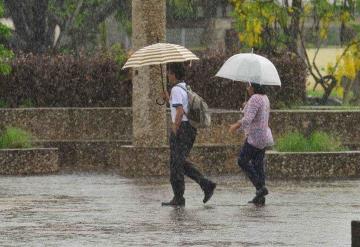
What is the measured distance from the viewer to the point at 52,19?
37406 millimetres

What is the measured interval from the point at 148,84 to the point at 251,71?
209 inches

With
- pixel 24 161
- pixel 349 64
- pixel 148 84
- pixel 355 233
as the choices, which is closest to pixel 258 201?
pixel 148 84

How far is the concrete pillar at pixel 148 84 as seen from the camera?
25.2 metres

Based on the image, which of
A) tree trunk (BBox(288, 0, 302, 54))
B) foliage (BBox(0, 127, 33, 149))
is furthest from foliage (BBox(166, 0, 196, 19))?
foliage (BBox(0, 127, 33, 149))

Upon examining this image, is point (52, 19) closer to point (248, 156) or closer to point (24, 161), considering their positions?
point (24, 161)

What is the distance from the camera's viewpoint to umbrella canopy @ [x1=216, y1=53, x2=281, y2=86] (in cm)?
2003

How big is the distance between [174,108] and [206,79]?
416 inches

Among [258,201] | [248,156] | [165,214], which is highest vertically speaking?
[248,156]

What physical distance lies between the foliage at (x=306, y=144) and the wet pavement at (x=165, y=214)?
3.27ft

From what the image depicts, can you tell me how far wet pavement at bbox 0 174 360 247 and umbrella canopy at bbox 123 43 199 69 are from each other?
5.46 feet

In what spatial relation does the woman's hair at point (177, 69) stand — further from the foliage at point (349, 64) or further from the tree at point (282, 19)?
the foliage at point (349, 64)

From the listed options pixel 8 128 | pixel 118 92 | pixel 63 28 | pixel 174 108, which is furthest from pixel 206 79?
pixel 174 108

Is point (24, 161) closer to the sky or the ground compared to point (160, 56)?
closer to the ground

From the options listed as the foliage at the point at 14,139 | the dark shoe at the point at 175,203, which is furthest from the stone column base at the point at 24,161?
the dark shoe at the point at 175,203
